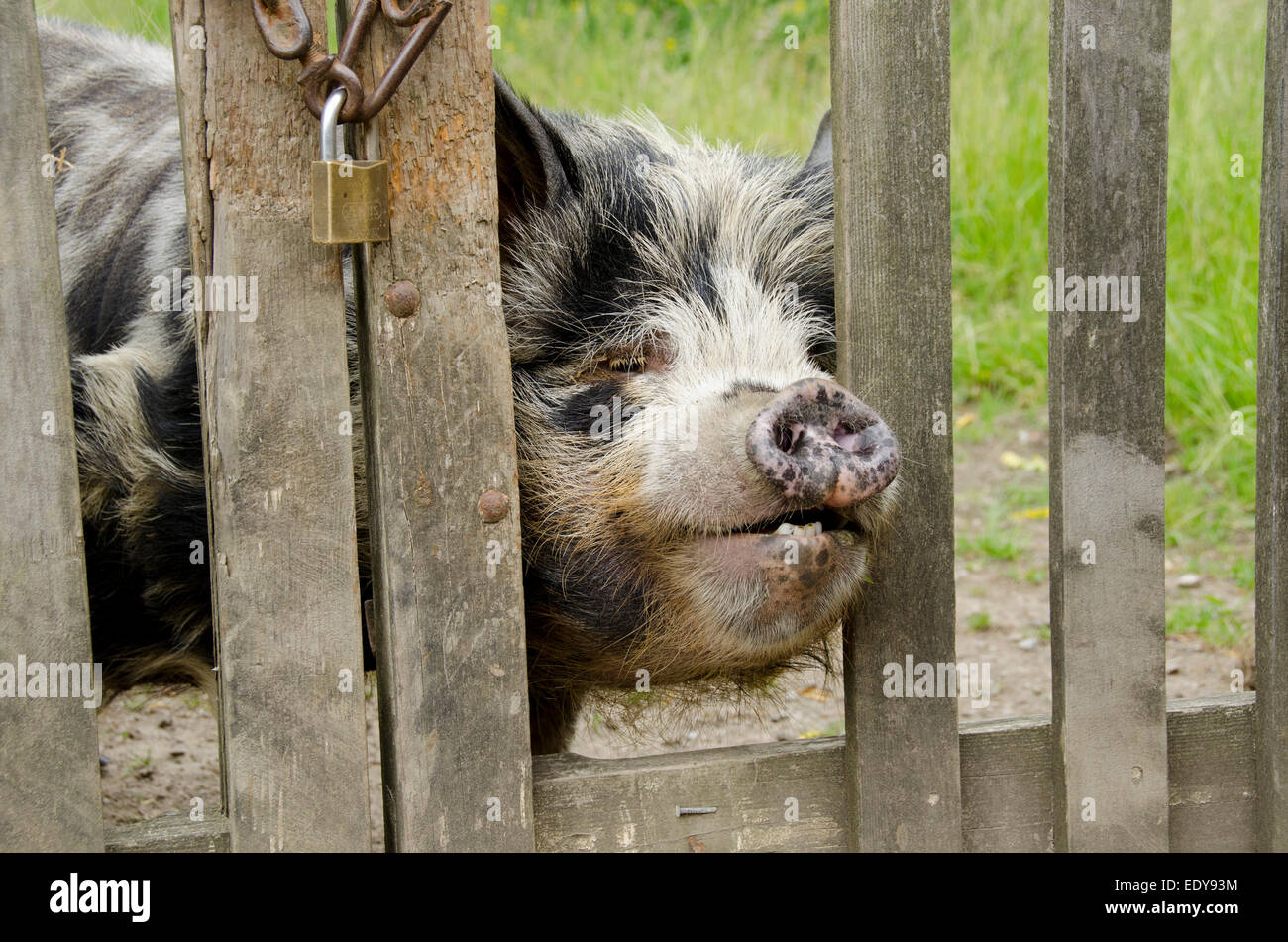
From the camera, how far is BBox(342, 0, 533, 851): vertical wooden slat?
2318 mm

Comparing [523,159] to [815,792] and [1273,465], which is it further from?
[1273,465]

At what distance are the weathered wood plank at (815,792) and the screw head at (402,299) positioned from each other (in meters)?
0.98

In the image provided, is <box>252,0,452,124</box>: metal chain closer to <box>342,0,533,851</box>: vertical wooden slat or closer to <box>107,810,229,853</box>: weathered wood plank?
<box>342,0,533,851</box>: vertical wooden slat

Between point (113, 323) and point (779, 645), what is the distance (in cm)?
201

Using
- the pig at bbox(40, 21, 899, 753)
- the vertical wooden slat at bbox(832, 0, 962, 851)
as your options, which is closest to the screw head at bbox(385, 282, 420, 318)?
the pig at bbox(40, 21, 899, 753)

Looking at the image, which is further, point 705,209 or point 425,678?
point 705,209

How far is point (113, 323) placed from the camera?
347cm

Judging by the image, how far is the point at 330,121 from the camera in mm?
2109

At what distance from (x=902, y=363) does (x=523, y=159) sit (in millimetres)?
942

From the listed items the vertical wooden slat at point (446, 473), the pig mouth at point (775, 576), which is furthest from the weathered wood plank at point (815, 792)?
the pig mouth at point (775, 576)

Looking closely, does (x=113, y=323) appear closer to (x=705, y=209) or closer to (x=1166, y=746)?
(x=705, y=209)

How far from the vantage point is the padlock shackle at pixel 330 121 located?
2109 millimetres

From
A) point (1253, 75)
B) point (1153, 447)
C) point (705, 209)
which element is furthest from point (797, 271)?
point (1253, 75)

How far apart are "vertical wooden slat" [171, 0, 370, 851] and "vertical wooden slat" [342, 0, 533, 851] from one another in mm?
81
